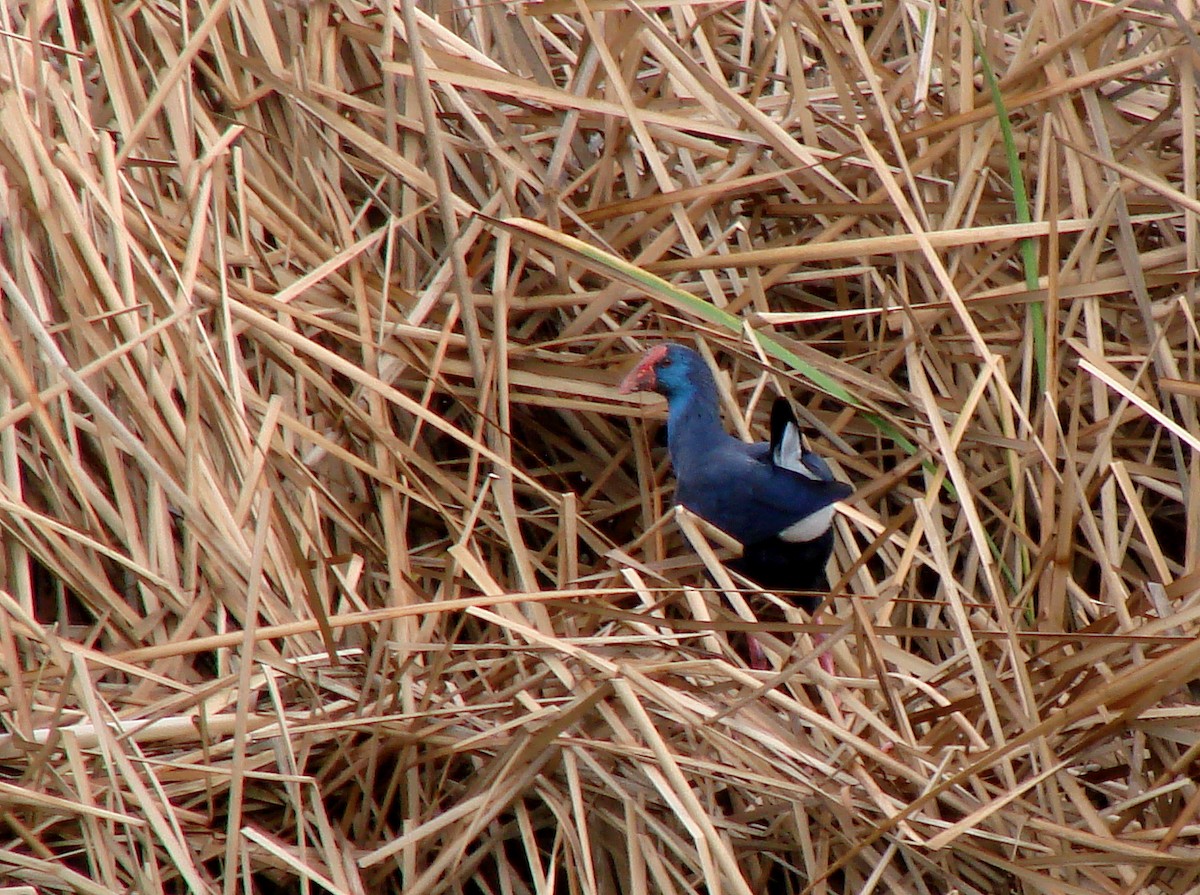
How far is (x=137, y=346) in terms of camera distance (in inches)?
72.1

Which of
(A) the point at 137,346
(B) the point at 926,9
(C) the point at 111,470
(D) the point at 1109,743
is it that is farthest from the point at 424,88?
(D) the point at 1109,743

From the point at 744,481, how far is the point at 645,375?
0.68ft

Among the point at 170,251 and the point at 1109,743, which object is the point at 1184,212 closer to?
the point at 1109,743

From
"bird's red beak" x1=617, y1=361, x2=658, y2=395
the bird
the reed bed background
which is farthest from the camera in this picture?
"bird's red beak" x1=617, y1=361, x2=658, y2=395

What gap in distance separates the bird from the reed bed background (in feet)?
0.21

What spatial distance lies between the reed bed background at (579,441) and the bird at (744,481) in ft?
0.21

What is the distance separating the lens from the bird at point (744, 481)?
1.95m

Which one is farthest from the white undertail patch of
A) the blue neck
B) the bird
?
the blue neck

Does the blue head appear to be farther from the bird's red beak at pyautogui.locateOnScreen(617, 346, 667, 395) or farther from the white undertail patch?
the white undertail patch

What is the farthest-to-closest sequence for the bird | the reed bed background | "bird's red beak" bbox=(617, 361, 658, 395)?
"bird's red beak" bbox=(617, 361, 658, 395)
the bird
the reed bed background

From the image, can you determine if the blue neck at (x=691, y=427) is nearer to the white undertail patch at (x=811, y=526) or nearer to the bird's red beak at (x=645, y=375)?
the bird's red beak at (x=645, y=375)

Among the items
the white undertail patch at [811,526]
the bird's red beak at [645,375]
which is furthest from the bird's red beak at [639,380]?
the white undertail patch at [811,526]

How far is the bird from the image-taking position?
1950mm

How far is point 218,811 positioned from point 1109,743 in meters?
0.97
